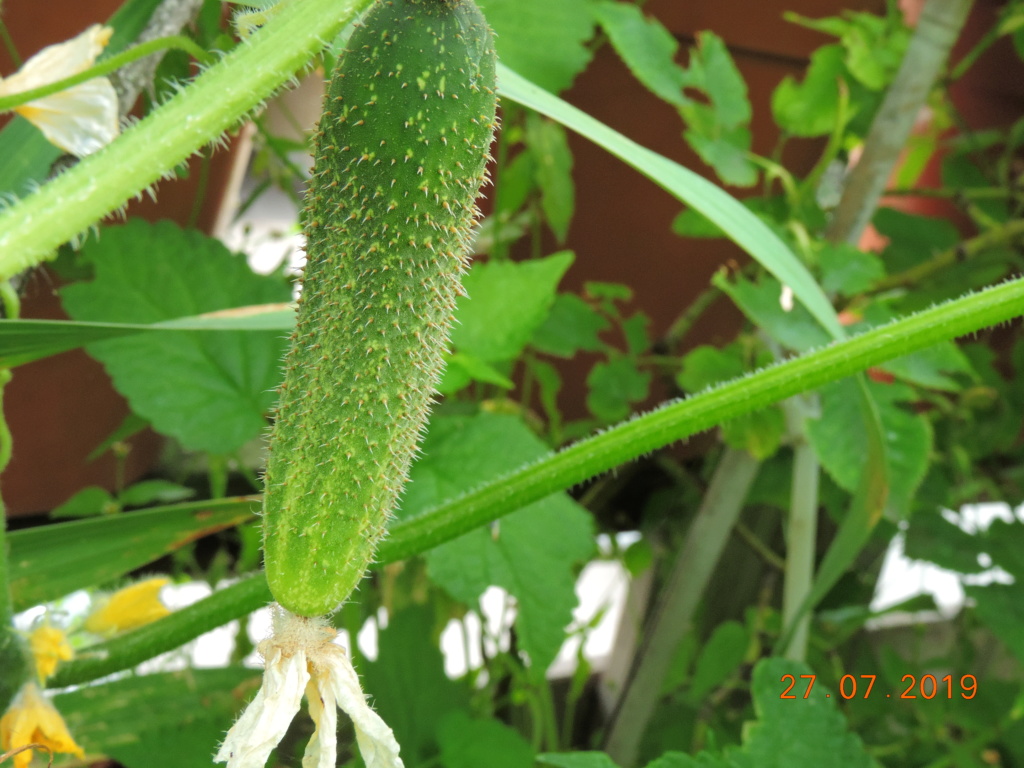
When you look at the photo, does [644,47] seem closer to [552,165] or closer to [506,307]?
[552,165]

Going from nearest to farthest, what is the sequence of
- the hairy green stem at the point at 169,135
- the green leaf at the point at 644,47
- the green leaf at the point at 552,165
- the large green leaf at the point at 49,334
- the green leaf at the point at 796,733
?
the hairy green stem at the point at 169,135 → the large green leaf at the point at 49,334 → the green leaf at the point at 796,733 → the green leaf at the point at 644,47 → the green leaf at the point at 552,165

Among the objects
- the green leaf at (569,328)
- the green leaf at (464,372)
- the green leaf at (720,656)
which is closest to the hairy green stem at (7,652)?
the green leaf at (464,372)

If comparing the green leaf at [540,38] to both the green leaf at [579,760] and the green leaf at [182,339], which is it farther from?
the green leaf at [579,760]

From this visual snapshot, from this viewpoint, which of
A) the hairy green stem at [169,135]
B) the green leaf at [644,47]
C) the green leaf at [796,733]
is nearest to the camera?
the hairy green stem at [169,135]

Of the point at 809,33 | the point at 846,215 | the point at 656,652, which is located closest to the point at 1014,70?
the point at 809,33

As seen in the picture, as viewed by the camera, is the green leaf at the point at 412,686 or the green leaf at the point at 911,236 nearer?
the green leaf at the point at 412,686
